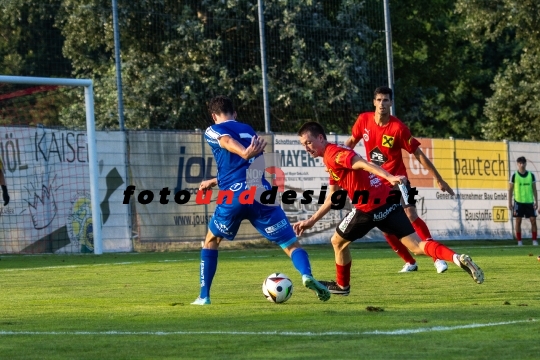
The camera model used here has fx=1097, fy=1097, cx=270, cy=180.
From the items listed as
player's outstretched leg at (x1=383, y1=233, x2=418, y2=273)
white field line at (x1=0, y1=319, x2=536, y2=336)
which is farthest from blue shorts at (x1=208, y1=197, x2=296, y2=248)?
player's outstretched leg at (x1=383, y1=233, x2=418, y2=273)

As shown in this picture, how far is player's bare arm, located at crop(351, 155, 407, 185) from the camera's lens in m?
9.16

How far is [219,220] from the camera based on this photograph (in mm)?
9734

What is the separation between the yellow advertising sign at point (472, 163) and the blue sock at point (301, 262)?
17.3 metres

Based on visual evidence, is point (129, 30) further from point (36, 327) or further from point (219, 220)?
point (36, 327)

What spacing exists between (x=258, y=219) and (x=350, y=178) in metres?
1.09

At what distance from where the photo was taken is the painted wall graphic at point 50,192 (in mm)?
20891

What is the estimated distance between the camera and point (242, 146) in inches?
373

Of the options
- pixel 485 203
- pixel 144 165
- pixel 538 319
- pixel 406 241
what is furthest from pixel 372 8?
pixel 538 319

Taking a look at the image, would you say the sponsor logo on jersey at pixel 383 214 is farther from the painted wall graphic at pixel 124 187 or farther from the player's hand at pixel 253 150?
the painted wall graphic at pixel 124 187

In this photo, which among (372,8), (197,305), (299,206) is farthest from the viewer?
(372,8)

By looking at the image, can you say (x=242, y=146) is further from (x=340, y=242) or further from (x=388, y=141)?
(x=388, y=141)

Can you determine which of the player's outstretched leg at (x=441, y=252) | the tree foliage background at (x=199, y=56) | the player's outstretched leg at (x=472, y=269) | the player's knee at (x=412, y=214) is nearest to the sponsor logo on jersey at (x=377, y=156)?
the player's knee at (x=412, y=214)

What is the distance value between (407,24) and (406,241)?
36602 millimetres

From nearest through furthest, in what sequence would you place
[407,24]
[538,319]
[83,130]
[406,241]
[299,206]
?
[538,319] < [406,241] < [83,130] < [299,206] < [407,24]
